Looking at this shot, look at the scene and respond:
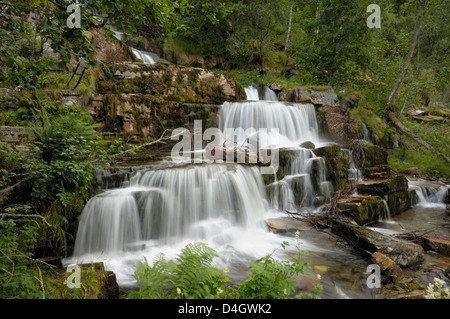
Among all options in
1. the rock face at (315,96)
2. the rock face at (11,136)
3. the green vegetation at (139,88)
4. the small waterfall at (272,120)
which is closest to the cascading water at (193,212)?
the green vegetation at (139,88)

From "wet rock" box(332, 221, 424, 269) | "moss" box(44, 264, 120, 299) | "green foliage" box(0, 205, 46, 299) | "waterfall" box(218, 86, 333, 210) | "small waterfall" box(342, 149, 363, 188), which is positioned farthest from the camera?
"small waterfall" box(342, 149, 363, 188)

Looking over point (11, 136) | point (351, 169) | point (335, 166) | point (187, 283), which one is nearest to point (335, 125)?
point (351, 169)

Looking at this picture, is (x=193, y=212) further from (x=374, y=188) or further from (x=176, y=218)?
(x=374, y=188)

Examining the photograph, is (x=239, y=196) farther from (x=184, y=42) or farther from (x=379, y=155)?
(x=184, y=42)

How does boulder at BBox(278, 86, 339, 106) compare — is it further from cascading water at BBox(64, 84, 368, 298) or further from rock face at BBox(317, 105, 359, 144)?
cascading water at BBox(64, 84, 368, 298)

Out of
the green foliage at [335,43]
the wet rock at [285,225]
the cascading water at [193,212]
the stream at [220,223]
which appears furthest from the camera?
the green foliage at [335,43]

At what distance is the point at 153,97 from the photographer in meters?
9.77

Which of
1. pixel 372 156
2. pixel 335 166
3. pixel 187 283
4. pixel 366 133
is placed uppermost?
pixel 366 133

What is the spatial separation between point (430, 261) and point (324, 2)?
16.1m

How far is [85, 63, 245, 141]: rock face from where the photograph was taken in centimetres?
873

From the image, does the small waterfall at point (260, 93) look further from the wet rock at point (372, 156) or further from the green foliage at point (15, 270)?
the green foliage at point (15, 270)

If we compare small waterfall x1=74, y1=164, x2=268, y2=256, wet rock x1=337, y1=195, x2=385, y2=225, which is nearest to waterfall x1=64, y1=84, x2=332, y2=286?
small waterfall x1=74, y1=164, x2=268, y2=256

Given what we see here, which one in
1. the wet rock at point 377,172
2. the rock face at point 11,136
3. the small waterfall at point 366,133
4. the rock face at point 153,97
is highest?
the rock face at point 153,97

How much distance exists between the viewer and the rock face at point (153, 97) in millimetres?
8734
